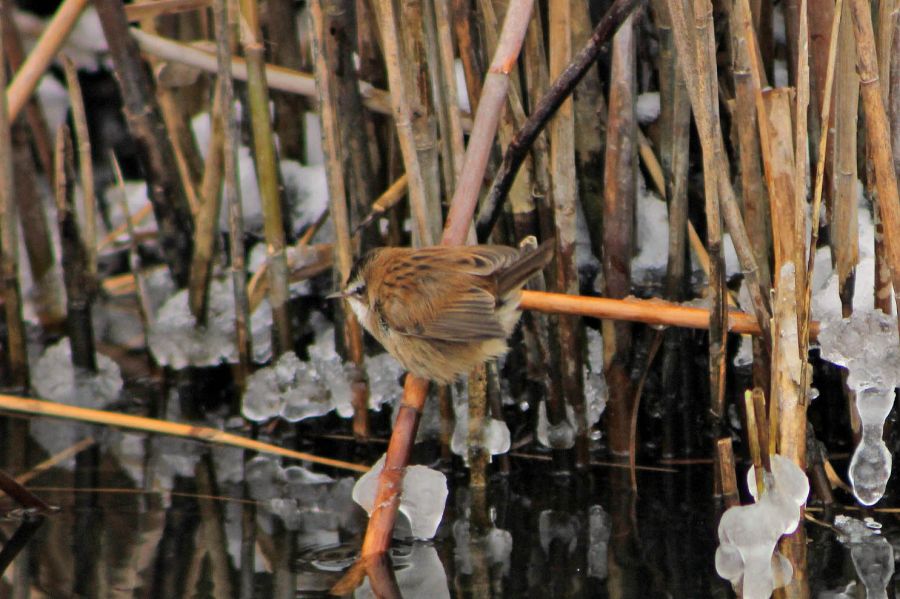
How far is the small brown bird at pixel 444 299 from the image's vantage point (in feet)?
9.81

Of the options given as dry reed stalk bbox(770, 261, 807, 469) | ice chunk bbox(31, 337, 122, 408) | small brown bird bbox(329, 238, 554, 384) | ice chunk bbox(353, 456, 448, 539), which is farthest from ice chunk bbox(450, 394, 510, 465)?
ice chunk bbox(31, 337, 122, 408)

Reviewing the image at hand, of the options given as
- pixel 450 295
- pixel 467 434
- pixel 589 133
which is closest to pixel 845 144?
pixel 589 133

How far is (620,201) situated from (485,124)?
2.13ft

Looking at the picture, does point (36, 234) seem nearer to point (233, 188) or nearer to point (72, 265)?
point (72, 265)

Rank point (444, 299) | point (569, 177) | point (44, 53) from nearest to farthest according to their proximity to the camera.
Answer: point (444, 299), point (569, 177), point (44, 53)

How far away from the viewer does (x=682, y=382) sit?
11.8 feet

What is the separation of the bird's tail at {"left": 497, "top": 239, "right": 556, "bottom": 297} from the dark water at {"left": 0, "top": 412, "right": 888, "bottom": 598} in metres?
0.76

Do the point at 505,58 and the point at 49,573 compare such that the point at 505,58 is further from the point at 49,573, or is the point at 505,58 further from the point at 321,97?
the point at 49,573

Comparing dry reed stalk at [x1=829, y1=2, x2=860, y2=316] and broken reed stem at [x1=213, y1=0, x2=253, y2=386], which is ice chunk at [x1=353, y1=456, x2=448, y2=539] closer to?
broken reed stem at [x1=213, y1=0, x2=253, y2=386]

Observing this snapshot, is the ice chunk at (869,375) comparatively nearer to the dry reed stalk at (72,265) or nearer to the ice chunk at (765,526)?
the ice chunk at (765,526)

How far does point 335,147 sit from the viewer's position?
10.9 feet

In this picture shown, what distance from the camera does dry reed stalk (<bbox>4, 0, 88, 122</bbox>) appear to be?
157 inches

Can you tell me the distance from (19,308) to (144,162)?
72cm

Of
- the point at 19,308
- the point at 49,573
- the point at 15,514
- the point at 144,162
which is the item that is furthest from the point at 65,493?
the point at 144,162
